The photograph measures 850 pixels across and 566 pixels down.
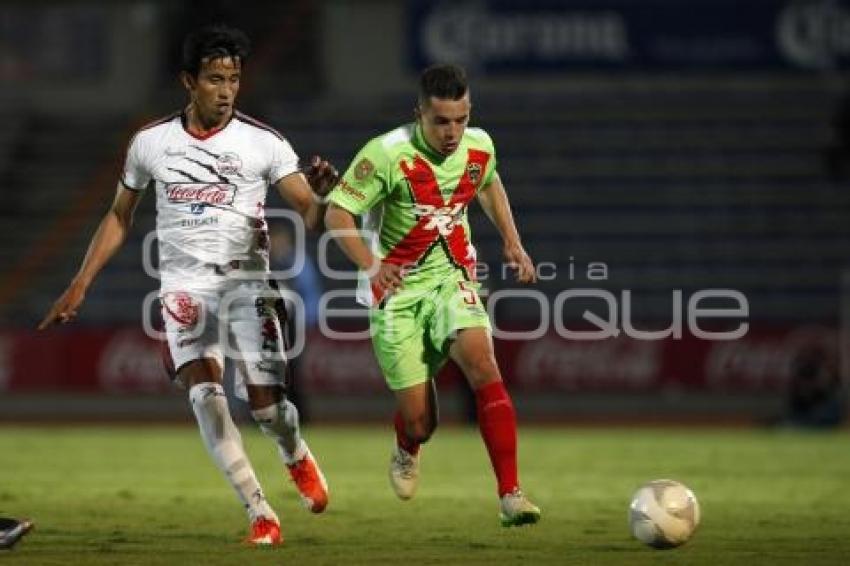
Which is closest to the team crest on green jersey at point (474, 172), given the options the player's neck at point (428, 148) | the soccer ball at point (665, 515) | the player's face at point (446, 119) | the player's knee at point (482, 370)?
the player's neck at point (428, 148)

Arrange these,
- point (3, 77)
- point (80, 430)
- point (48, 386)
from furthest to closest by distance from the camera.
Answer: point (3, 77), point (48, 386), point (80, 430)

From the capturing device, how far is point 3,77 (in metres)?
26.3

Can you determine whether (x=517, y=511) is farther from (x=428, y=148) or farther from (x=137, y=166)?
(x=137, y=166)

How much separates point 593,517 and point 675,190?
13.8 meters

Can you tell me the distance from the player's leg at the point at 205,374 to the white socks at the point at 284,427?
26 centimetres

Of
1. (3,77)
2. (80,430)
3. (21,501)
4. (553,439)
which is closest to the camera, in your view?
(21,501)

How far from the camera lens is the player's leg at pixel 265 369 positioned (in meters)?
8.80

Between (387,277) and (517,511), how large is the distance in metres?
1.19

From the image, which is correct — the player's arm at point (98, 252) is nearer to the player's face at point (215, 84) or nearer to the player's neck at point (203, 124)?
the player's neck at point (203, 124)

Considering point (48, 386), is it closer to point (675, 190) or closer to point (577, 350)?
point (577, 350)

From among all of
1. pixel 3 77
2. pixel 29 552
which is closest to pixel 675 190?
pixel 3 77

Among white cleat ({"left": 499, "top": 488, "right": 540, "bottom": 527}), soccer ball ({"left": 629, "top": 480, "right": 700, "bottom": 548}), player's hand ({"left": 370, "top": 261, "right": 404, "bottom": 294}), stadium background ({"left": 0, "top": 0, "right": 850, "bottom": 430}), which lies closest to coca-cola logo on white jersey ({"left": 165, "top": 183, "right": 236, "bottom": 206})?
player's hand ({"left": 370, "top": 261, "right": 404, "bottom": 294})

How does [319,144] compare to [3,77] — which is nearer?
[319,144]

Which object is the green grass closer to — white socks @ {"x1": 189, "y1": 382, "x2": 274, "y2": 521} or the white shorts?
white socks @ {"x1": 189, "y1": 382, "x2": 274, "y2": 521}
